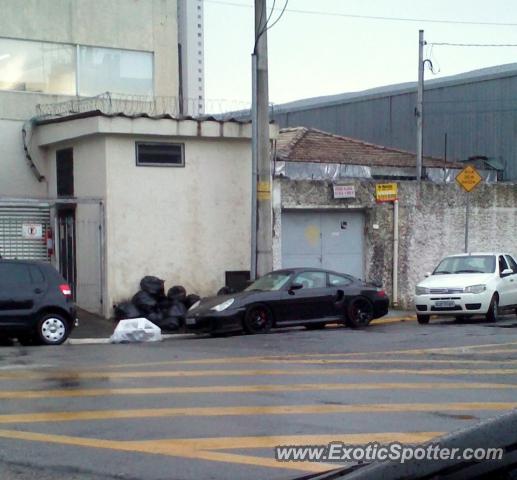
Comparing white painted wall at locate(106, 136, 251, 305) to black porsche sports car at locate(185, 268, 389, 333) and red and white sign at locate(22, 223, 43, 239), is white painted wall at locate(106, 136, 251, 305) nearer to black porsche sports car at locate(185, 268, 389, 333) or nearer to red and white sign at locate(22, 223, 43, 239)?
red and white sign at locate(22, 223, 43, 239)

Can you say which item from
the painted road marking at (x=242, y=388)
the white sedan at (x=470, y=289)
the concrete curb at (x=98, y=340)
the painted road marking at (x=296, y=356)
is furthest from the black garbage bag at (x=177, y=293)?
the painted road marking at (x=242, y=388)

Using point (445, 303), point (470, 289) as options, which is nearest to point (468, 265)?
point (470, 289)

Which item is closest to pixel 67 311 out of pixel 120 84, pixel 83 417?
pixel 83 417

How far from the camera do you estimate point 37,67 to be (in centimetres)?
2420

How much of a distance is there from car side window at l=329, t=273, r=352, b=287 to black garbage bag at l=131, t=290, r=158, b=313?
4.13 meters

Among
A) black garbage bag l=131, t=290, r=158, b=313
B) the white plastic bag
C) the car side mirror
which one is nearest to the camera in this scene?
the white plastic bag

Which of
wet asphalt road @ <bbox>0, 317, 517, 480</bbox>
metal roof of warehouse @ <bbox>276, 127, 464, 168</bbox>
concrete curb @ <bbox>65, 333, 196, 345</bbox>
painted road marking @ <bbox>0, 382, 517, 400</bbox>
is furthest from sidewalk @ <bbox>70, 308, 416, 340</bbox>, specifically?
painted road marking @ <bbox>0, 382, 517, 400</bbox>

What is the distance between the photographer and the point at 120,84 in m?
25.4

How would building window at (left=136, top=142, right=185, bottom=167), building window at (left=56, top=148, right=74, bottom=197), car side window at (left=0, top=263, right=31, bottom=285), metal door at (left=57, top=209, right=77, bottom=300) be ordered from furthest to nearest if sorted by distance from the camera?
building window at (left=56, top=148, right=74, bottom=197), metal door at (left=57, top=209, right=77, bottom=300), building window at (left=136, top=142, right=185, bottom=167), car side window at (left=0, top=263, right=31, bottom=285)

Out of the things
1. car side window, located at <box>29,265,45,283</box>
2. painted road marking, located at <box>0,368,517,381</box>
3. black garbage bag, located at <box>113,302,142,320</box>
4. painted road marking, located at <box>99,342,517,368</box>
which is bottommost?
black garbage bag, located at <box>113,302,142,320</box>

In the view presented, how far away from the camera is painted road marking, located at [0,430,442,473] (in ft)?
24.6

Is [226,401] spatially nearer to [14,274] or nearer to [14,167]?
[14,274]

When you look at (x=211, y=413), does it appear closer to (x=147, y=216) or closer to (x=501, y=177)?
(x=147, y=216)

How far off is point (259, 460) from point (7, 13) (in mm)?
19240
